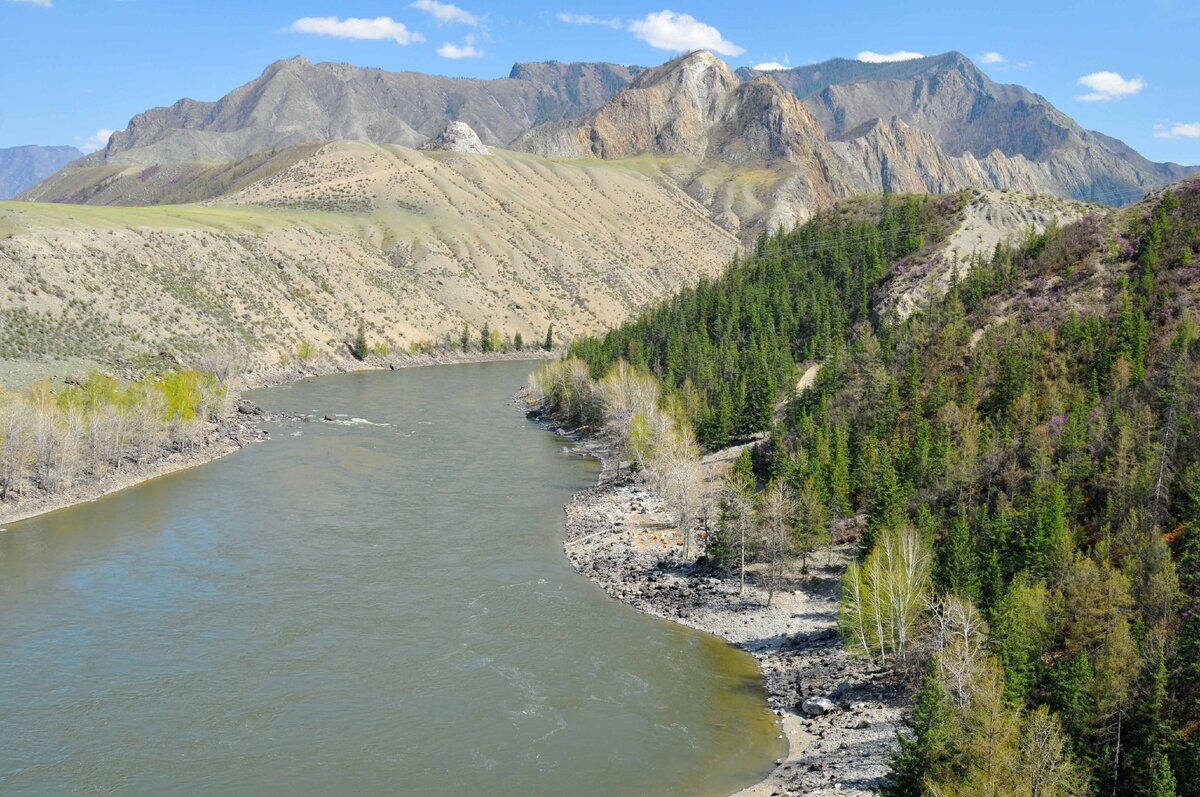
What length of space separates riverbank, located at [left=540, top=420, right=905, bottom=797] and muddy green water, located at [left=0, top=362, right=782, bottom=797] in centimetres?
134

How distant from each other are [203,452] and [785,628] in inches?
2122

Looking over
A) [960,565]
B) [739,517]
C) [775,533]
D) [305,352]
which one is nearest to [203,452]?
[739,517]

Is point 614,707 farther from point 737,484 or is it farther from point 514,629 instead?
point 737,484

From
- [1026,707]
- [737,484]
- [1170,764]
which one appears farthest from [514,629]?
[1170,764]

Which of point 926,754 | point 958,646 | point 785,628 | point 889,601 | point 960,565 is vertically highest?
point 960,565

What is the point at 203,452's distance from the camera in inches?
3103

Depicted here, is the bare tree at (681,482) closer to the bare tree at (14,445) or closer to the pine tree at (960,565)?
the pine tree at (960,565)

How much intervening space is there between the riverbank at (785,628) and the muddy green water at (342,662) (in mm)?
1343

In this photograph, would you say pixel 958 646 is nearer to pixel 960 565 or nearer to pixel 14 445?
pixel 960 565

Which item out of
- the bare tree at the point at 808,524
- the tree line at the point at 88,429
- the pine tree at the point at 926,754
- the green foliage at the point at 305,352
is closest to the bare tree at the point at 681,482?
the bare tree at the point at 808,524

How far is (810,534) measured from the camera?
5053cm

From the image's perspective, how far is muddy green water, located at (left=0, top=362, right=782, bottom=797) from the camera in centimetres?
3353

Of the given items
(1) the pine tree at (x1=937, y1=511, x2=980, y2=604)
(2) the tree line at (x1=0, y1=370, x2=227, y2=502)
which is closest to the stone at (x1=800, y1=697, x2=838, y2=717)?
(1) the pine tree at (x1=937, y1=511, x2=980, y2=604)

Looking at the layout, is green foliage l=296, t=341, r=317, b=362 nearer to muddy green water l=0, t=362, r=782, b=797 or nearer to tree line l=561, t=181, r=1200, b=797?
tree line l=561, t=181, r=1200, b=797
